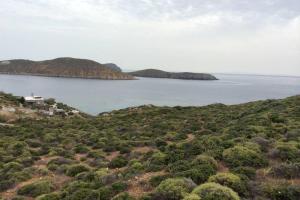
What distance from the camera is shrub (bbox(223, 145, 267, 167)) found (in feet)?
34.3

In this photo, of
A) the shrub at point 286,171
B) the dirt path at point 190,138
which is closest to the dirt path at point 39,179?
the shrub at point 286,171

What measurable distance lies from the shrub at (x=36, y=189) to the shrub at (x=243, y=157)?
6.49m

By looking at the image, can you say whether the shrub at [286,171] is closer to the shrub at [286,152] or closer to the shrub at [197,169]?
the shrub at [286,152]

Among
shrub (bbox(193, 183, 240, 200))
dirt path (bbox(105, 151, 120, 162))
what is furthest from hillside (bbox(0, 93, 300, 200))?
dirt path (bbox(105, 151, 120, 162))

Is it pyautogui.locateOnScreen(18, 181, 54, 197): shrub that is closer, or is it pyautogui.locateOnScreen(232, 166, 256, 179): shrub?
pyautogui.locateOnScreen(232, 166, 256, 179): shrub

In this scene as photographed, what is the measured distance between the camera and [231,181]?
333 inches

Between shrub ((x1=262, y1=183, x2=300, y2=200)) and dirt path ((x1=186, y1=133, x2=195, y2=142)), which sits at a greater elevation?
shrub ((x1=262, y1=183, x2=300, y2=200))

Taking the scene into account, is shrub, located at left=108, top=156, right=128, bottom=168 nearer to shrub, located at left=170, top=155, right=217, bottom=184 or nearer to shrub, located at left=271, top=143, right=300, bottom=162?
shrub, located at left=170, top=155, right=217, bottom=184

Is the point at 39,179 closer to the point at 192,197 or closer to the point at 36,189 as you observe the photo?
the point at 36,189

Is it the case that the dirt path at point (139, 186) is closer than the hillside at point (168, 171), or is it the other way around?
the hillside at point (168, 171)

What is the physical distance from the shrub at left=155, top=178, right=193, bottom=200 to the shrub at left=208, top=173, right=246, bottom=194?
2.80 ft

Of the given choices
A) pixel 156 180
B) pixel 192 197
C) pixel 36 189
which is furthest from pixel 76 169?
pixel 192 197

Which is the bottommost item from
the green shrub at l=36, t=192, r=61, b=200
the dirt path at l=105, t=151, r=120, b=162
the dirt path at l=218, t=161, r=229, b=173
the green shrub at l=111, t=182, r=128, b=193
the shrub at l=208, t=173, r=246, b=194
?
the dirt path at l=105, t=151, r=120, b=162

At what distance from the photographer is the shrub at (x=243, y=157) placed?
10445mm
